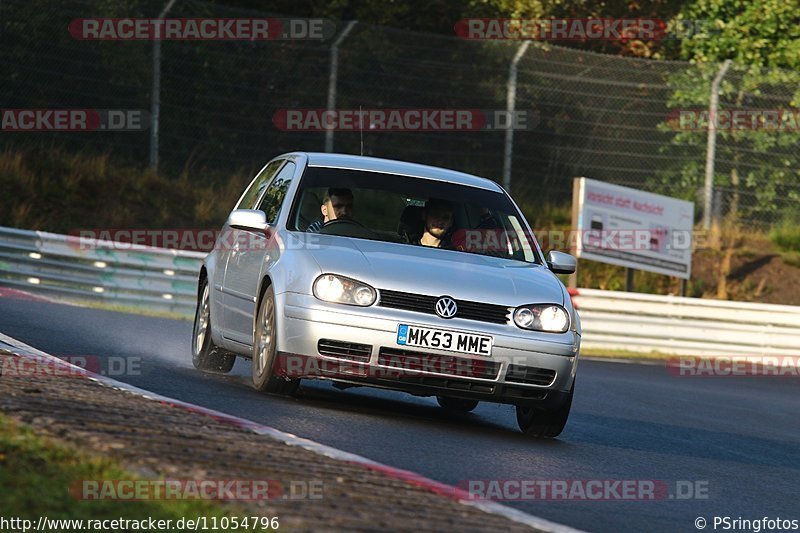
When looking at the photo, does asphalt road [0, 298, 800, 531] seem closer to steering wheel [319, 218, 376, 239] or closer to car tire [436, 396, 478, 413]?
car tire [436, 396, 478, 413]

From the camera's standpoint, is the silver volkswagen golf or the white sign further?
the white sign

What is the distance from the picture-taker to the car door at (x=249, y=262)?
33.5 feet

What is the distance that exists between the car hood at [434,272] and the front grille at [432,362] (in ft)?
1.19

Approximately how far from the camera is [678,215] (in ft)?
82.9

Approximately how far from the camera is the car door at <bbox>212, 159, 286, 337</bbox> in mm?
11078

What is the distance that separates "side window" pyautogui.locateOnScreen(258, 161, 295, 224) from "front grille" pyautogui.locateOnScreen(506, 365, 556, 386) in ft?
6.93

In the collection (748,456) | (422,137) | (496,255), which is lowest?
(748,456)

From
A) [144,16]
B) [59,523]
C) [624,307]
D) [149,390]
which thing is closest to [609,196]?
[624,307]

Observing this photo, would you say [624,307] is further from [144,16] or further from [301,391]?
[301,391]

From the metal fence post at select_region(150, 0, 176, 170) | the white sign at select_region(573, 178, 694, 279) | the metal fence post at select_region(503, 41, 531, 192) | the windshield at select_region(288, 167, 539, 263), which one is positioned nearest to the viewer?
the windshield at select_region(288, 167, 539, 263)

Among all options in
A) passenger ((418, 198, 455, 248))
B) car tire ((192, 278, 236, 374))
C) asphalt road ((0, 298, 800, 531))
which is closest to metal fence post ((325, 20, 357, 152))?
asphalt road ((0, 298, 800, 531))

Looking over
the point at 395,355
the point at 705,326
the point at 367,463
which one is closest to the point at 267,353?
the point at 395,355

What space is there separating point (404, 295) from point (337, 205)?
4.74 ft

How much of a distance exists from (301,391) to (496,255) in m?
1.61
